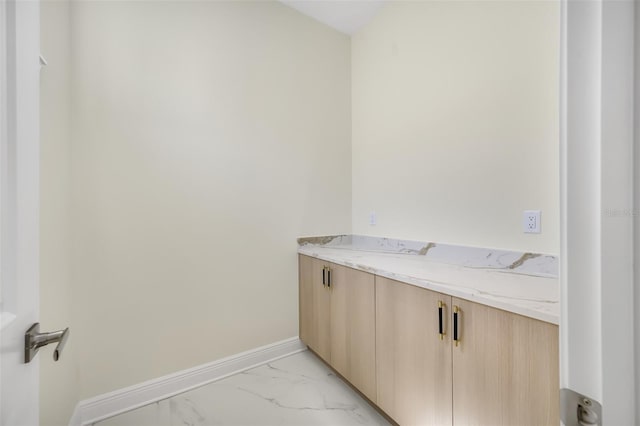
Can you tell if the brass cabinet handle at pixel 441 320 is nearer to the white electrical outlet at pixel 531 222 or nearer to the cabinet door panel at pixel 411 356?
the cabinet door panel at pixel 411 356

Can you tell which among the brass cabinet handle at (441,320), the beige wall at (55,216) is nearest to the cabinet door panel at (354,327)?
the brass cabinet handle at (441,320)

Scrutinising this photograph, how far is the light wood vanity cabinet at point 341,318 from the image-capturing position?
1.53 meters

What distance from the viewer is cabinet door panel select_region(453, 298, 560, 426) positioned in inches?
33.5

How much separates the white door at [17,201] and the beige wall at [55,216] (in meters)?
0.69

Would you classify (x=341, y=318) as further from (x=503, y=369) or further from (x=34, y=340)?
(x=34, y=340)

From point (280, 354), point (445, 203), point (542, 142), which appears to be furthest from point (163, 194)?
point (542, 142)

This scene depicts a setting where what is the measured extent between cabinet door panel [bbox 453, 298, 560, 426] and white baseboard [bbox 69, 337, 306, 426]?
4.33 feet

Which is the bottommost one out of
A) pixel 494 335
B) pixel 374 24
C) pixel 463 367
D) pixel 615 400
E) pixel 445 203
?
pixel 463 367

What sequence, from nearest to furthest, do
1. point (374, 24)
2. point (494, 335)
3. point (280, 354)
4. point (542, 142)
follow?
point (494, 335)
point (542, 142)
point (280, 354)
point (374, 24)

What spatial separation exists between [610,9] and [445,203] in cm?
149

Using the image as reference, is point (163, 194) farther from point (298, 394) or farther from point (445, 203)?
point (445, 203)

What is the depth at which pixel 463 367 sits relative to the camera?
42.6 inches

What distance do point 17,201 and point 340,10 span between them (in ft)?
7.86

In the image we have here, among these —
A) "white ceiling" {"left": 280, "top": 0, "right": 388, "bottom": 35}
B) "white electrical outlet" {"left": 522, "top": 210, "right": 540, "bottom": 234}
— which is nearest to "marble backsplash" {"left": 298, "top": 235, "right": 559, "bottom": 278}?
"white electrical outlet" {"left": 522, "top": 210, "right": 540, "bottom": 234}
